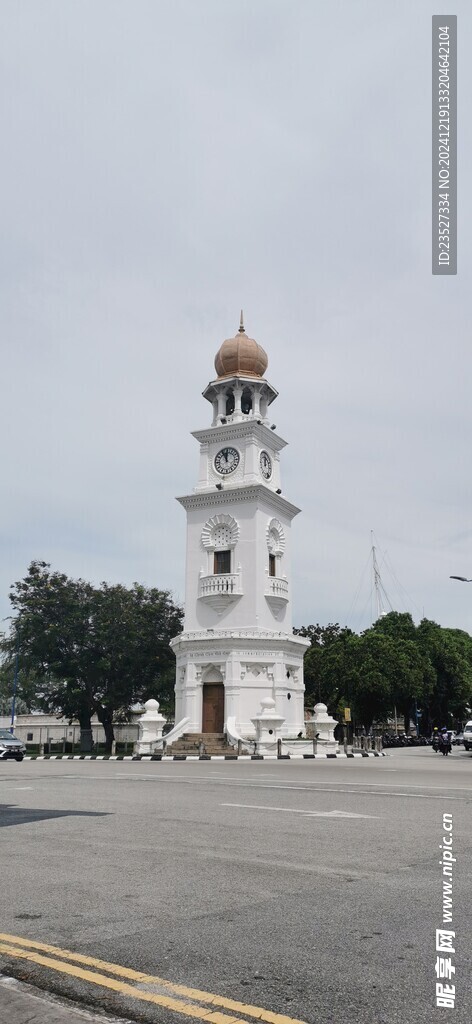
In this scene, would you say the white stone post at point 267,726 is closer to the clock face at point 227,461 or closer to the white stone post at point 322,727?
the white stone post at point 322,727

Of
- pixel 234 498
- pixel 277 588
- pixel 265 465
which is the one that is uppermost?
pixel 265 465

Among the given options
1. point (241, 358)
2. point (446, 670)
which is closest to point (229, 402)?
point (241, 358)

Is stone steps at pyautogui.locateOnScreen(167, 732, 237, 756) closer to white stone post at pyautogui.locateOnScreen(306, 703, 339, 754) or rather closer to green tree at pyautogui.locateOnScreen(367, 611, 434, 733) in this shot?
white stone post at pyautogui.locateOnScreen(306, 703, 339, 754)

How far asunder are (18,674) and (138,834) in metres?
47.8

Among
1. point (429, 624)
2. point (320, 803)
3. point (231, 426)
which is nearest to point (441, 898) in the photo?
point (320, 803)

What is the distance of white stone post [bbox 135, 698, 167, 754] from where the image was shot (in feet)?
129

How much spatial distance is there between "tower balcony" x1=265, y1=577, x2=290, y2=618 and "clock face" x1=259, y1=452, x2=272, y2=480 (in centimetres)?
632

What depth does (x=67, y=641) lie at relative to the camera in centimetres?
4928

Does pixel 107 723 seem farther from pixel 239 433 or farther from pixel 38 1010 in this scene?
pixel 38 1010

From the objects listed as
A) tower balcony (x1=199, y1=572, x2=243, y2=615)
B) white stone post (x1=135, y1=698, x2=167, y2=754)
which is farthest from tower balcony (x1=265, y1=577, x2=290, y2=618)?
white stone post (x1=135, y1=698, x2=167, y2=754)

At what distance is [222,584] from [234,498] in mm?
5027

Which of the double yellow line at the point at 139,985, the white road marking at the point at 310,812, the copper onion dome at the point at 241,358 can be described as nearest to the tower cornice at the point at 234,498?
the copper onion dome at the point at 241,358

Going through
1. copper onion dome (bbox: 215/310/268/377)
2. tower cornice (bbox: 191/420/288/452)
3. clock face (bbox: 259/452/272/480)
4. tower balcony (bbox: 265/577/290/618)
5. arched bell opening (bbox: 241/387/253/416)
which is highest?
copper onion dome (bbox: 215/310/268/377)

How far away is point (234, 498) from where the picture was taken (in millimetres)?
45469
